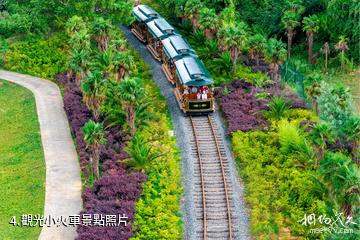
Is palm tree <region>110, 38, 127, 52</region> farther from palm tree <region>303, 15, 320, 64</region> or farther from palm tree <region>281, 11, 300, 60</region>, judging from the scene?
palm tree <region>303, 15, 320, 64</region>

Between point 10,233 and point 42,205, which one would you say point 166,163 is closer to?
point 42,205

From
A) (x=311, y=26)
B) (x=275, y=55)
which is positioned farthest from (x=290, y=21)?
(x=275, y=55)

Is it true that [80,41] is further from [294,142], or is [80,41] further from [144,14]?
[294,142]

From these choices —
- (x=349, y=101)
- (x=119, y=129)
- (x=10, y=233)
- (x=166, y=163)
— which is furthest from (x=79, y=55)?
(x=349, y=101)

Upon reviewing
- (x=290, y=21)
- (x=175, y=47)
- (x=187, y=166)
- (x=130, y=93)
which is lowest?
(x=187, y=166)

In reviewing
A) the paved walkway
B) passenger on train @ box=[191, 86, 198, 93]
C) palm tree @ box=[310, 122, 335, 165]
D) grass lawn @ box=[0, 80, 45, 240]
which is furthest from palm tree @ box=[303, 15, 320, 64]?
grass lawn @ box=[0, 80, 45, 240]
